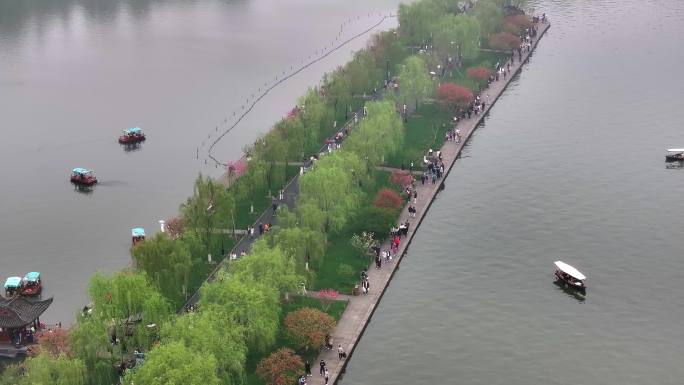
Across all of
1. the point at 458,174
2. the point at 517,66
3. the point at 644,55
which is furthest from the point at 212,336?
the point at 644,55

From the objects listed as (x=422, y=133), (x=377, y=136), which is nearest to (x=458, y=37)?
(x=422, y=133)

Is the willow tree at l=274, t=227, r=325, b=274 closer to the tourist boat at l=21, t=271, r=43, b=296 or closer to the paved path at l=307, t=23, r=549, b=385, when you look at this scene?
the paved path at l=307, t=23, r=549, b=385

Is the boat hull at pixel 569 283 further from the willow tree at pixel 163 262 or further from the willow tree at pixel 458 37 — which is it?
the willow tree at pixel 458 37

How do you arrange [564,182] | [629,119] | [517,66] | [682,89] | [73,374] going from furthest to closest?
[517,66] → [682,89] → [629,119] → [564,182] → [73,374]

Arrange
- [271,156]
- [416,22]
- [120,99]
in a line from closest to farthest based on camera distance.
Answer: [271,156] < [120,99] < [416,22]

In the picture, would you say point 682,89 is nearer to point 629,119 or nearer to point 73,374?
point 629,119

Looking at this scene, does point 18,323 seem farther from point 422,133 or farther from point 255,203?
point 422,133

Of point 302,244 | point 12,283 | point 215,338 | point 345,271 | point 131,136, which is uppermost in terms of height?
point 215,338
